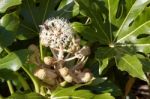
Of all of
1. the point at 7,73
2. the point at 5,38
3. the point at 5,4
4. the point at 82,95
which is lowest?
the point at 82,95

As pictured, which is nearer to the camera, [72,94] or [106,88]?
[72,94]

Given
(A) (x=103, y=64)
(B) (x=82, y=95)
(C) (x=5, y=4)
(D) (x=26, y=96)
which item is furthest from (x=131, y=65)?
(C) (x=5, y=4)

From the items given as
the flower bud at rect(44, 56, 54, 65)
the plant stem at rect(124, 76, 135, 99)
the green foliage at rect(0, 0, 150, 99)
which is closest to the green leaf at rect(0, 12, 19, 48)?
the green foliage at rect(0, 0, 150, 99)

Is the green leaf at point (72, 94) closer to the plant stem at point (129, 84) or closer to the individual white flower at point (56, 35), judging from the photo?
the individual white flower at point (56, 35)

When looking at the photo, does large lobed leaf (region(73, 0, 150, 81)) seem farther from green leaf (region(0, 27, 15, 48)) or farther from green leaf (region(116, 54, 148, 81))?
green leaf (region(0, 27, 15, 48))

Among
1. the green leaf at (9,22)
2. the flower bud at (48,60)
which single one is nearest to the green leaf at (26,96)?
the flower bud at (48,60)

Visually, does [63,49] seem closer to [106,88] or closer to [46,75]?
[46,75]

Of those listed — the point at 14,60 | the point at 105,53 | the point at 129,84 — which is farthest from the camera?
the point at 129,84
